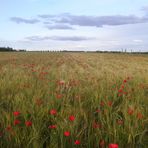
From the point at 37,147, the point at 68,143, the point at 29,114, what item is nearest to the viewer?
the point at 37,147

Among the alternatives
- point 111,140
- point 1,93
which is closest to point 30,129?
point 111,140

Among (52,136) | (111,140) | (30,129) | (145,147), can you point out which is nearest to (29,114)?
(30,129)

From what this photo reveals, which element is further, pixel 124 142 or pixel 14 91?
pixel 14 91

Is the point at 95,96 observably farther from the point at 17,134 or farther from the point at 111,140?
the point at 17,134

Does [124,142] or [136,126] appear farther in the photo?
[136,126]

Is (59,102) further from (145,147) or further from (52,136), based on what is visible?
(145,147)

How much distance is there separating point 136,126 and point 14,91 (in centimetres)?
255

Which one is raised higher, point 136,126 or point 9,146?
point 136,126

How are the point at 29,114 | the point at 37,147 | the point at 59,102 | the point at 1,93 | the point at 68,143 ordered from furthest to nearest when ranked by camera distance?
the point at 1,93 → the point at 59,102 → the point at 29,114 → the point at 68,143 → the point at 37,147

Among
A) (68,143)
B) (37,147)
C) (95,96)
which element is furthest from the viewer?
(95,96)

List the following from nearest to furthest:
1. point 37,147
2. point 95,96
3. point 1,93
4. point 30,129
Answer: point 37,147 → point 30,129 → point 95,96 → point 1,93

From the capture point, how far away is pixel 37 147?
214 cm

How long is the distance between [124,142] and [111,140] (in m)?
0.12

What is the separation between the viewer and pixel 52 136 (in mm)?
2350
